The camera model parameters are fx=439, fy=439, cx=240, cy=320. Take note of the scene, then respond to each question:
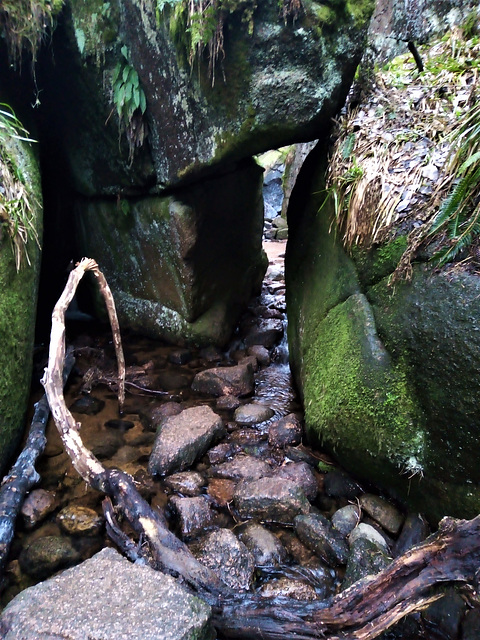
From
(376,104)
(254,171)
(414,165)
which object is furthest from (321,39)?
(254,171)

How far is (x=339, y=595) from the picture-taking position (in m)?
1.89

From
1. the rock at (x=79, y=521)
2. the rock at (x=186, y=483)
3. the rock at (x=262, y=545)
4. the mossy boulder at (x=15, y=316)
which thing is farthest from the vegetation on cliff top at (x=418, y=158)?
the mossy boulder at (x=15, y=316)

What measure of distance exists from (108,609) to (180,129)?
12.4ft

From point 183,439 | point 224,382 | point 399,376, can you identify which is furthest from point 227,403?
point 399,376

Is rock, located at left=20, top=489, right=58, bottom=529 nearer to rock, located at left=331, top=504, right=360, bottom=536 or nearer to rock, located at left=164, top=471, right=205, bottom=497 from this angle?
rock, located at left=164, top=471, right=205, bottom=497

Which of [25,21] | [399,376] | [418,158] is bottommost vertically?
[399,376]

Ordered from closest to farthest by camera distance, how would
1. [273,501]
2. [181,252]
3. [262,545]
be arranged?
[262,545]
[273,501]
[181,252]

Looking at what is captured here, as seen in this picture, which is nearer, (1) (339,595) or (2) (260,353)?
(1) (339,595)

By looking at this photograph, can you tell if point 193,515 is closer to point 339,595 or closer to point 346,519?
point 346,519

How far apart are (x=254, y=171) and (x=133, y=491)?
168 inches

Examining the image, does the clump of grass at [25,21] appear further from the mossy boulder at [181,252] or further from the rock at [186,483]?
the rock at [186,483]

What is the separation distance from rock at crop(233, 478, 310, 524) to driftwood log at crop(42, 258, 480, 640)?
0.62 metres

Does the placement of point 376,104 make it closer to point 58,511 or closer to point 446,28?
point 446,28

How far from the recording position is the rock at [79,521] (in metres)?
2.69
